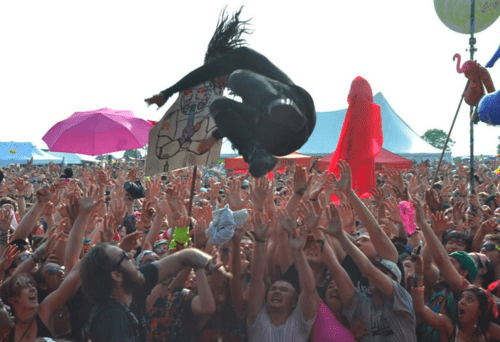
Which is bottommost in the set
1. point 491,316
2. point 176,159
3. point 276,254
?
point 491,316

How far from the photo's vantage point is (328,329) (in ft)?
11.1

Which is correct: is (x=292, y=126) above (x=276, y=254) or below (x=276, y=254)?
above

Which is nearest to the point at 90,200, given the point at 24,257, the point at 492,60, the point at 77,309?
the point at 77,309

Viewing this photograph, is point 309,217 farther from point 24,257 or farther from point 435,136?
point 435,136

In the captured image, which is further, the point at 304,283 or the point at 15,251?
the point at 15,251

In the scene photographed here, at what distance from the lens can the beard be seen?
2717mm

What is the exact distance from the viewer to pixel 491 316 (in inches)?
136

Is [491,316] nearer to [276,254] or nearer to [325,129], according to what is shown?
[276,254]

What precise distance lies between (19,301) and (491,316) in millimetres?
2609

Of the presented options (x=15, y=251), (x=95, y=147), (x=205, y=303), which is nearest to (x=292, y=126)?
(x=205, y=303)

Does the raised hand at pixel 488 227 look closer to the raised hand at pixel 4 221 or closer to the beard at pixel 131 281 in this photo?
the beard at pixel 131 281

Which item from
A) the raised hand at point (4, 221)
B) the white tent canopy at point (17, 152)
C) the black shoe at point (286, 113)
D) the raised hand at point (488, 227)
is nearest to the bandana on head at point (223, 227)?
the black shoe at point (286, 113)

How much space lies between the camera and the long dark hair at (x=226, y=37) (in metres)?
3.68

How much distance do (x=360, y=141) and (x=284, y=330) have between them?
144 inches
